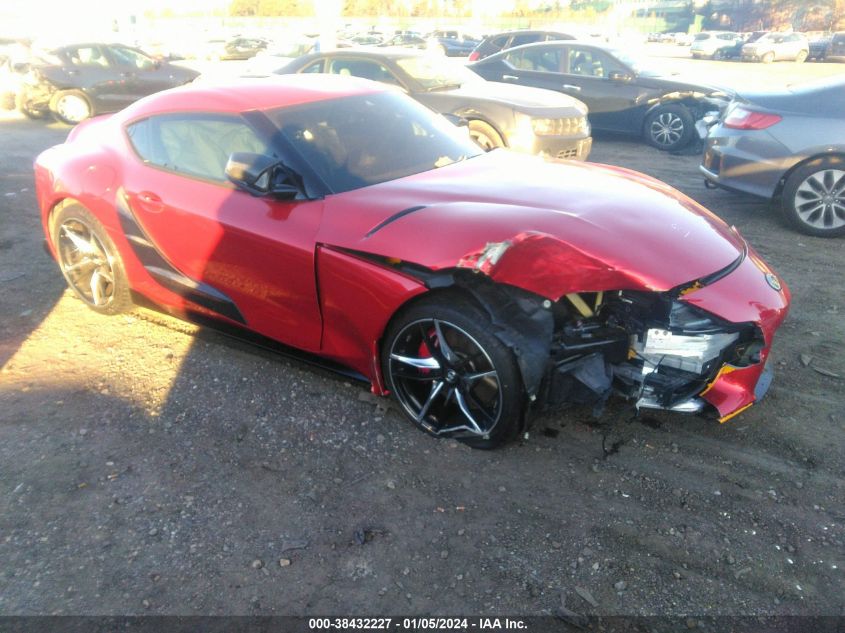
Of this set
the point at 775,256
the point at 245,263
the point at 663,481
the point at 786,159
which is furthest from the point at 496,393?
the point at 786,159

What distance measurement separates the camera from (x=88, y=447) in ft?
10.7

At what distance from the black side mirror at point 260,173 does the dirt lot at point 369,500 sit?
1.04 m

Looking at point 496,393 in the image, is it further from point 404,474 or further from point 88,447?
point 88,447

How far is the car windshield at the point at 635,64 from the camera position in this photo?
34.6ft

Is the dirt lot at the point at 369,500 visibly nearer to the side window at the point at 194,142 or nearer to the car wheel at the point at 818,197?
the side window at the point at 194,142

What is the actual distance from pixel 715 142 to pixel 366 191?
459cm

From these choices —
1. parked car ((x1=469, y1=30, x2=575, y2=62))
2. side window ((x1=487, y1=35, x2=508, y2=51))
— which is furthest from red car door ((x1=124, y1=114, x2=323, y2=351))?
side window ((x1=487, y1=35, x2=508, y2=51))

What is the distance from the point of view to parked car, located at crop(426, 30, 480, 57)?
30422 millimetres

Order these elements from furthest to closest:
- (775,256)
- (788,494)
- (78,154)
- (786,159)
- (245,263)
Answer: (786,159)
(775,256)
(78,154)
(245,263)
(788,494)

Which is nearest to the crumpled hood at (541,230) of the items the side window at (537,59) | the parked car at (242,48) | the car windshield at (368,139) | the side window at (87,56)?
the car windshield at (368,139)

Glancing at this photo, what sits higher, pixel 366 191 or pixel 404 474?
pixel 366 191

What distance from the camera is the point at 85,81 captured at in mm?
12320

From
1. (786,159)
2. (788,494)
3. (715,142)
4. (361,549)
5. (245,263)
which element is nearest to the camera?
(361,549)

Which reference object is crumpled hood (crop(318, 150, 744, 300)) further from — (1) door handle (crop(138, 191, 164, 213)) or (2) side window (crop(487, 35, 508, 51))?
(2) side window (crop(487, 35, 508, 51))
